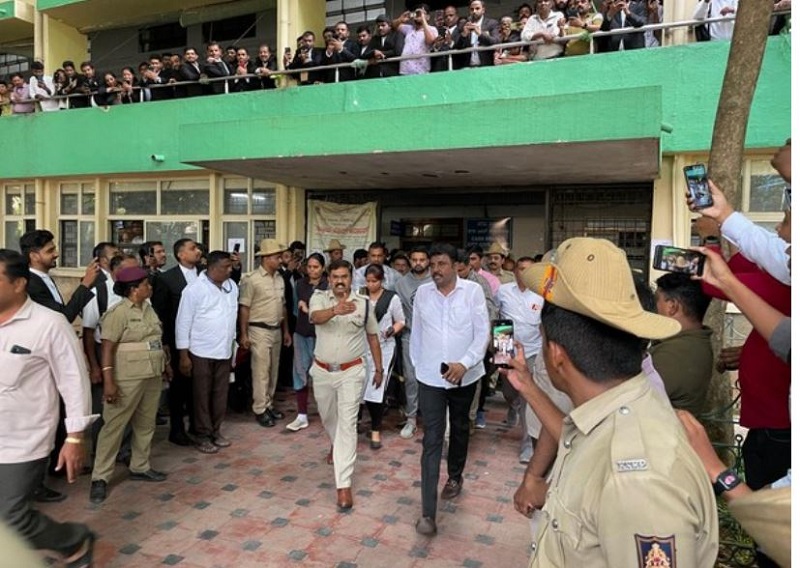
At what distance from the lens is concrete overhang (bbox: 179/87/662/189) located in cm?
507

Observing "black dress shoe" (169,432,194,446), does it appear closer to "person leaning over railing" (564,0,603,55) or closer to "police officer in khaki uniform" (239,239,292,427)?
"police officer in khaki uniform" (239,239,292,427)

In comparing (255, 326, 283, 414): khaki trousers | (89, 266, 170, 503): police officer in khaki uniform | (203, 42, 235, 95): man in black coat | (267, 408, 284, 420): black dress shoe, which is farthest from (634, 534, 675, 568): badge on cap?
(203, 42, 235, 95): man in black coat

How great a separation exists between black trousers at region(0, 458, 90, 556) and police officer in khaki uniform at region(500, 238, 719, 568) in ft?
7.97

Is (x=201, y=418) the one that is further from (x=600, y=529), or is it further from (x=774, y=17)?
(x=774, y=17)

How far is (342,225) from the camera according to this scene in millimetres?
9336

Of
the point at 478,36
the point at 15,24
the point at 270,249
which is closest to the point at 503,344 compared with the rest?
the point at 270,249

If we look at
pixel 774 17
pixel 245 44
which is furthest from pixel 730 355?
pixel 245 44

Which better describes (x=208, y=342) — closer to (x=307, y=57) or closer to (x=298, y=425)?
(x=298, y=425)

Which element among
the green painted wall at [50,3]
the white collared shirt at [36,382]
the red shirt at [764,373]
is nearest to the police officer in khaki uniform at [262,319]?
the white collared shirt at [36,382]

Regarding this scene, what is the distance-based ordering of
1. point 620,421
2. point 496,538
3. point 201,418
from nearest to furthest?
point 620,421 < point 496,538 < point 201,418

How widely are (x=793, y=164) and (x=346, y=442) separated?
3.30 metres

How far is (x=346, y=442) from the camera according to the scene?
12.8 feet

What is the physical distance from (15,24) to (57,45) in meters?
1.46

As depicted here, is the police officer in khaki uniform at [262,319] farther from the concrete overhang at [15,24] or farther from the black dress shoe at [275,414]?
the concrete overhang at [15,24]
